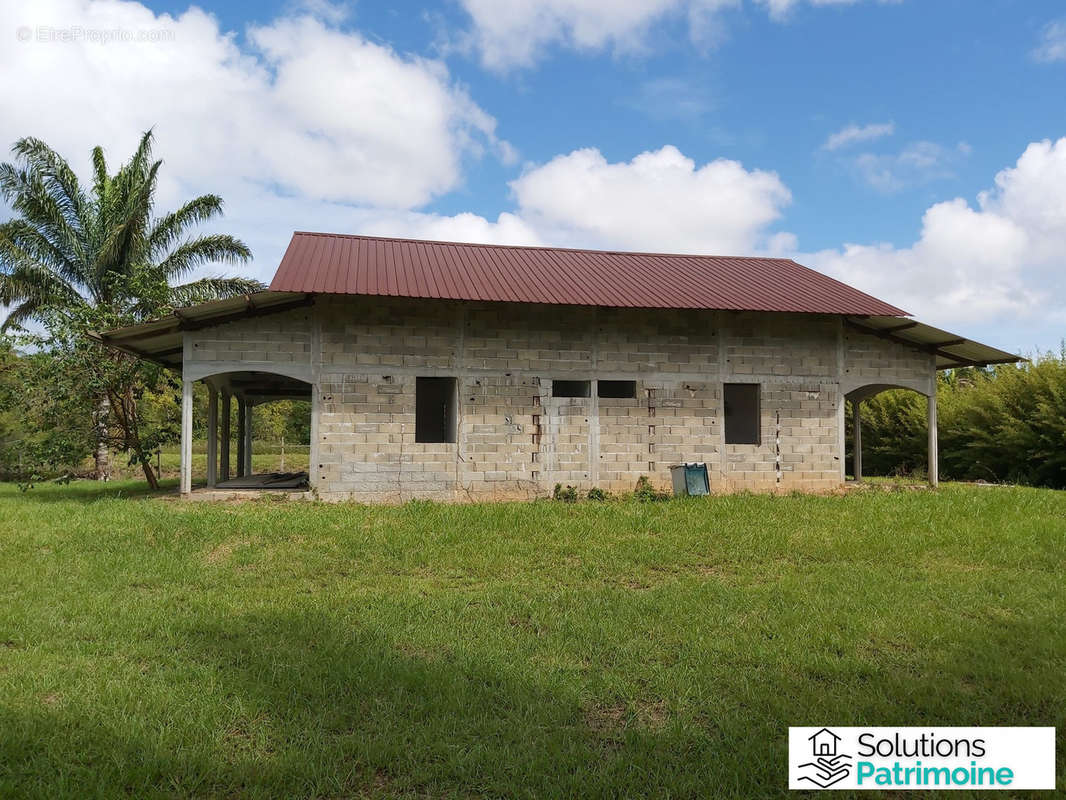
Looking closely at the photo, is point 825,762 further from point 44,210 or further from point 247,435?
point 44,210

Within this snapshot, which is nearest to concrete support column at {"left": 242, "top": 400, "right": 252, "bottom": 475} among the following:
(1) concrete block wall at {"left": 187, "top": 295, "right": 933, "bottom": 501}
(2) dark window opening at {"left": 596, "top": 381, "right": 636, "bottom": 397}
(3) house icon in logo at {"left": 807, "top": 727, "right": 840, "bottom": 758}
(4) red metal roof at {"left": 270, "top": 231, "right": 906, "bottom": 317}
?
(4) red metal roof at {"left": 270, "top": 231, "right": 906, "bottom": 317}

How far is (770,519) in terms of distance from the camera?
11078 mm

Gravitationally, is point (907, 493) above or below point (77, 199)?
below

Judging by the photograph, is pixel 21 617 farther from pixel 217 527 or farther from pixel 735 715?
pixel 735 715

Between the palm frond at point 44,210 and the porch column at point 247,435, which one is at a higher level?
the palm frond at point 44,210

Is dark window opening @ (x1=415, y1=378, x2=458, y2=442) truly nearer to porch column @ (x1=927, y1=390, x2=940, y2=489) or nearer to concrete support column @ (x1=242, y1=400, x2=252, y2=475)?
concrete support column @ (x1=242, y1=400, x2=252, y2=475)

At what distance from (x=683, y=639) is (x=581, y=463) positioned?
803cm

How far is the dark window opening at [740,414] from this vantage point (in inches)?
713

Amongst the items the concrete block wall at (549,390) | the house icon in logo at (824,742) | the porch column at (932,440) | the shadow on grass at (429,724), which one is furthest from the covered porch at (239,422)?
the porch column at (932,440)

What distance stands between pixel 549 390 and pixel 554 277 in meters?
2.68

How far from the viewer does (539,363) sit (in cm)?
1390

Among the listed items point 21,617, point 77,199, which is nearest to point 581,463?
point 21,617

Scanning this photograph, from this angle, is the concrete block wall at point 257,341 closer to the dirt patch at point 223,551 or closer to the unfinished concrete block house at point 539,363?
the unfinished concrete block house at point 539,363

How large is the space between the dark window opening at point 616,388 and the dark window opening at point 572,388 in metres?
0.44
